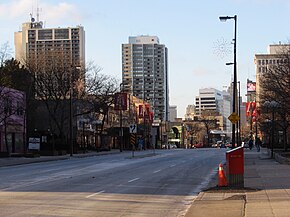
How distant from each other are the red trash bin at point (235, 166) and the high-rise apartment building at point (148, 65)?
5924 inches

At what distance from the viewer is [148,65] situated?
609ft

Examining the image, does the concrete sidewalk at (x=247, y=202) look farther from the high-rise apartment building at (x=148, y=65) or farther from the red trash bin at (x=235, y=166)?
the high-rise apartment building at (x=148, y=65)

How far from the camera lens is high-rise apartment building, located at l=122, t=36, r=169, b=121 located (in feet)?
577

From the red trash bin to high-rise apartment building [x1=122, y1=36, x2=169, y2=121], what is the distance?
15046 cm

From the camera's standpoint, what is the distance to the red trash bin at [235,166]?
18.0 meters

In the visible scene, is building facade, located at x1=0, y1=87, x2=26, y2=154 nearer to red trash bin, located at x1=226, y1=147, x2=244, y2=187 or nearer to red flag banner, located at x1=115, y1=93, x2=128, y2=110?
red flag banner, located at x1=115, y1=93, x2=128, y2=110

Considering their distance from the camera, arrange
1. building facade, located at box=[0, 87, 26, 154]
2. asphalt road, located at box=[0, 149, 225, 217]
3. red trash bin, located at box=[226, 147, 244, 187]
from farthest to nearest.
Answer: building facade, located at box=[0, 87, 26, 154], red trash bin, located at box=[226, 147, 244, 187], asphalt road, located at box=[0, 149, 225, 217]

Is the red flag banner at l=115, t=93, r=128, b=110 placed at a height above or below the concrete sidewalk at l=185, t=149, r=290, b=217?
above

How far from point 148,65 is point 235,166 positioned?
168435 mm

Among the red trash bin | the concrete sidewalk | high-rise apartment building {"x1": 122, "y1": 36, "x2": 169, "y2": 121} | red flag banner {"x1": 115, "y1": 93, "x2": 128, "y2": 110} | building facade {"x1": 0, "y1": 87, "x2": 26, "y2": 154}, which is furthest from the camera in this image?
high-rise apartment building {"x1": 122, "y1": 36, "x2": 169, "y2": 121}

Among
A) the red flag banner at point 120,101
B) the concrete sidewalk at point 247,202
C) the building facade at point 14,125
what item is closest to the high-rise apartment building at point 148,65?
the red flag banner at point 120,101

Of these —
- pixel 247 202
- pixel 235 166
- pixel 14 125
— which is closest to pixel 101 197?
pixel 235 166

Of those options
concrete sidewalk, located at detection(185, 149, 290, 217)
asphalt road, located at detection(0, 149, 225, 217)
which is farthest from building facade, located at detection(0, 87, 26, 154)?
concrete sidewalk, located at detection(185, 149, 290, 217)

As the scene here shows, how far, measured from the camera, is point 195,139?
16938 centimetres
